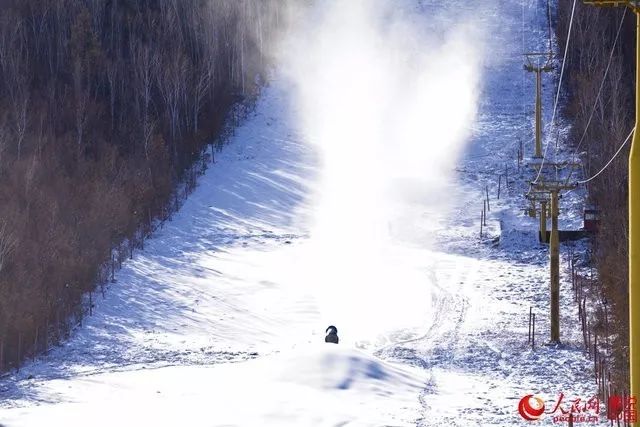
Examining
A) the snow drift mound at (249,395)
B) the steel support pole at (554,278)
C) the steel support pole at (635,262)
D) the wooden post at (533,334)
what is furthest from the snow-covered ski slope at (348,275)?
the steel support pole at (635,262)

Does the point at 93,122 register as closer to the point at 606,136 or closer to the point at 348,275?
the point at 348,275

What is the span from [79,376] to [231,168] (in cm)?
2605

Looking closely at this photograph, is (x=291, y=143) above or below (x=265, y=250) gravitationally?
above

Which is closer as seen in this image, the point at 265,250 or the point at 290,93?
the point at 265,250

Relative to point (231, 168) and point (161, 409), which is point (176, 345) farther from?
point (231, 168)

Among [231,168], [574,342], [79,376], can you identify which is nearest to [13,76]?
[231,168]

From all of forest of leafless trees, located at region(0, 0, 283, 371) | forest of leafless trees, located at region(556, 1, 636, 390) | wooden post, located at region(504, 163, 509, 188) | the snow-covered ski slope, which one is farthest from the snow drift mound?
wooden post, located at region(504, 163, 509, 188)

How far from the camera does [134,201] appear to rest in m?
38.4

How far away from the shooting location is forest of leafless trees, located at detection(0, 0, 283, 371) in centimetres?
2891

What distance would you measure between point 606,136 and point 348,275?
14993mm

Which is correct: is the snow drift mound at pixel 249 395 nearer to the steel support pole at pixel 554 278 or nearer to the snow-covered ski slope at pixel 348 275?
the snow-covered ski slope at pixel 348 275

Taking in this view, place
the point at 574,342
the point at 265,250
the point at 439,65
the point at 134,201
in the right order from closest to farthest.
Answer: the point at 574,342 < the point at 265,250 < the point at 134,201 < the point at 439,65

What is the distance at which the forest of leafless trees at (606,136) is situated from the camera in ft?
77.0

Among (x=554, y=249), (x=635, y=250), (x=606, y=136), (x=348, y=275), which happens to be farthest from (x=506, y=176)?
(x=635, y=250)
